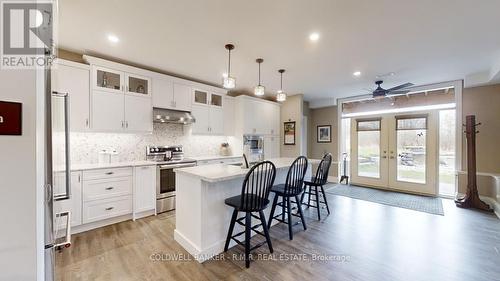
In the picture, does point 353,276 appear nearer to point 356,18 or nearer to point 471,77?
point 356,18

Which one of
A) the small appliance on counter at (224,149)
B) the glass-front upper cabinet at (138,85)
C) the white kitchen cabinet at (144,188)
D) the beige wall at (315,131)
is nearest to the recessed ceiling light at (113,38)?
the glass-front upper cabinet at (138,85)

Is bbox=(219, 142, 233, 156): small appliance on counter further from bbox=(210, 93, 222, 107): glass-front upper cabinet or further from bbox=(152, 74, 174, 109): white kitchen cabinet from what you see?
bbox=(152, 74, 174, 109): white kitchen cabinet

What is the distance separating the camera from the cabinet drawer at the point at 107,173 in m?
3.02

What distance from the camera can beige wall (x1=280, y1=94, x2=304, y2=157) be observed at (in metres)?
5.95

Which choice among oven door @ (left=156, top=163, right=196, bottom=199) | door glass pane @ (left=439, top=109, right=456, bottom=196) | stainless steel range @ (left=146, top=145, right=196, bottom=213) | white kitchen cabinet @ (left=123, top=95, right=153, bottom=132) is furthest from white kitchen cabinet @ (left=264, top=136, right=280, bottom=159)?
door glass pane @ (left=439, top=109, right=456, bottom=196)

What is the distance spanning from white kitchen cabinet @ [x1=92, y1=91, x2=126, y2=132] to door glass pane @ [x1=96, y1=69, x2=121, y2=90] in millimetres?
134

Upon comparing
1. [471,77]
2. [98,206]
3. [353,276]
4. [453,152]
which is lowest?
[353,276]

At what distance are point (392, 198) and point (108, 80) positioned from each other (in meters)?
6.29

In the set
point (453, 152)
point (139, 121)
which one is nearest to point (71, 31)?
point (139, 121)

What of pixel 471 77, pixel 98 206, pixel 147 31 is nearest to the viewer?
pixel 147 31

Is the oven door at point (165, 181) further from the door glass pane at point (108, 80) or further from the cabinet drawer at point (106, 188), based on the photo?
the door glass pane at point (108, 80)

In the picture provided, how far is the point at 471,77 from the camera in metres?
4.29

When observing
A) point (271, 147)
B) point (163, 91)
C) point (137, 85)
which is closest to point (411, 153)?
point (271, 147)

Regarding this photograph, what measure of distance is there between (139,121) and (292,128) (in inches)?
157
